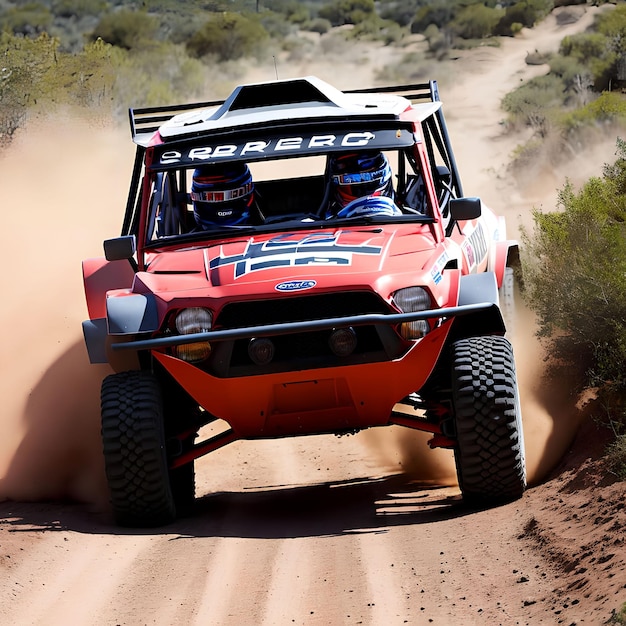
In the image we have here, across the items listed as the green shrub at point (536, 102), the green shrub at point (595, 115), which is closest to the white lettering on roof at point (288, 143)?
the green shrub at point (595, 115)

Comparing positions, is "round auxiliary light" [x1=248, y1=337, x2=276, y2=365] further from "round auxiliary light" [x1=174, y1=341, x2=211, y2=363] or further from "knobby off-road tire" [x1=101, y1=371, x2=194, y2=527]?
"knobby off-road tire" [x1=101, y1=371, x2=194, y2=527]

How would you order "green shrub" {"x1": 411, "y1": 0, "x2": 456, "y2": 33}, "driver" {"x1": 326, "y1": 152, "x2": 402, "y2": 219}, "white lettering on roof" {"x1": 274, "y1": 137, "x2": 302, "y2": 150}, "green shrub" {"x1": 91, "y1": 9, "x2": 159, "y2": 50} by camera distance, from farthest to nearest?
1. "green shrub" {"x1": 411, "y1": 0, "x2": 456, "y2": 33}
2. "green shrub" {"x1": 91, "y1": 9, "x2": 159, "y2": 50}
3. "driver" {"x1": 326, "y1": 152, "x2": 402, "y2": 219}
4. "white lettering on roof" {"x1": 274, "y1": 137, "x2": 302, "y2": 150}

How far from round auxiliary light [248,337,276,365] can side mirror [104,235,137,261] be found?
1112mm

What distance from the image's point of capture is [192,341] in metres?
6.39

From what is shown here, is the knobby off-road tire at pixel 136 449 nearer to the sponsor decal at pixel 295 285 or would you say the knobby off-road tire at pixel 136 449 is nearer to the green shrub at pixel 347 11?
the sponsor decal at pixel 295 285

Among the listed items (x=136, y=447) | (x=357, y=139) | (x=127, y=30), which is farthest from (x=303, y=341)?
(x=127, y=30)

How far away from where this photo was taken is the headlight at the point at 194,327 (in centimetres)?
657

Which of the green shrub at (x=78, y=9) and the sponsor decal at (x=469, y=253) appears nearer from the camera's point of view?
the sponsor decal at (x=469, y=253)

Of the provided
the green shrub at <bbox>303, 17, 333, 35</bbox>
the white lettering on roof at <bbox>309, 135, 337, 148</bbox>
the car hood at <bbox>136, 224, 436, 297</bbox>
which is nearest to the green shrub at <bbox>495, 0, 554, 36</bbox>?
the green shrub at <bbox>303, 17, 333, 35</bbox>

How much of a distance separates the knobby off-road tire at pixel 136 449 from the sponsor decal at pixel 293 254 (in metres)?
0.76

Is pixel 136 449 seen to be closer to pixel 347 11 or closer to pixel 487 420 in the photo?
pixel 487 420

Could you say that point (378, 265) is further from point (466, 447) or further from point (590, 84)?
point (590, 84)

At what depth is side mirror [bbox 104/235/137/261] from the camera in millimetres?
7227

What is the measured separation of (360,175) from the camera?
25.7ft
